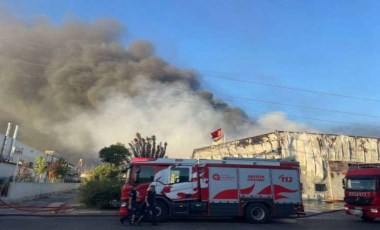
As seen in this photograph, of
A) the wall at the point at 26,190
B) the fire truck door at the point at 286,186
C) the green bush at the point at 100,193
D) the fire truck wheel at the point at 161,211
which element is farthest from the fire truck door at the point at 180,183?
the wall at the point at 26,190

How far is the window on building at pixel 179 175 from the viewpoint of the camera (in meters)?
16.1

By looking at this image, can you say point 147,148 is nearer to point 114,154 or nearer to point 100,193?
point 114,154

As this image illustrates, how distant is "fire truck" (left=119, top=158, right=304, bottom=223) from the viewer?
1585 cm

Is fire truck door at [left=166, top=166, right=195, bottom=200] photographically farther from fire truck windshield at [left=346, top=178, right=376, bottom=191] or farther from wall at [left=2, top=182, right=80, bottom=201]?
wall at [left=2, top=182, right=80, bottom=201]

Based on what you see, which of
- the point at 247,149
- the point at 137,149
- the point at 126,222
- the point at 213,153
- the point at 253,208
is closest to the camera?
the point at 126,222

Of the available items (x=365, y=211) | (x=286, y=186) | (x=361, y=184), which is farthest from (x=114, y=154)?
(x=365, y=211)

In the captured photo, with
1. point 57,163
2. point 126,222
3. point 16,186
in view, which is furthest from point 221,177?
point 57,163

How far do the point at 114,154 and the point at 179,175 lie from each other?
2311 centimetres

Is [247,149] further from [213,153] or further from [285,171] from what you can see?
[285,171]

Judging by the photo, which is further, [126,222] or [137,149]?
[137,149]

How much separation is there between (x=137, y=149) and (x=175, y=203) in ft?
59.1

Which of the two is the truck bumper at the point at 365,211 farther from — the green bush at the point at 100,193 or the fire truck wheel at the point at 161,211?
the green bush at the point at 100,193

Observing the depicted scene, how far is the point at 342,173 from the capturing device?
93.7 feet

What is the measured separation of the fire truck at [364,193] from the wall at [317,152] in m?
8.64
